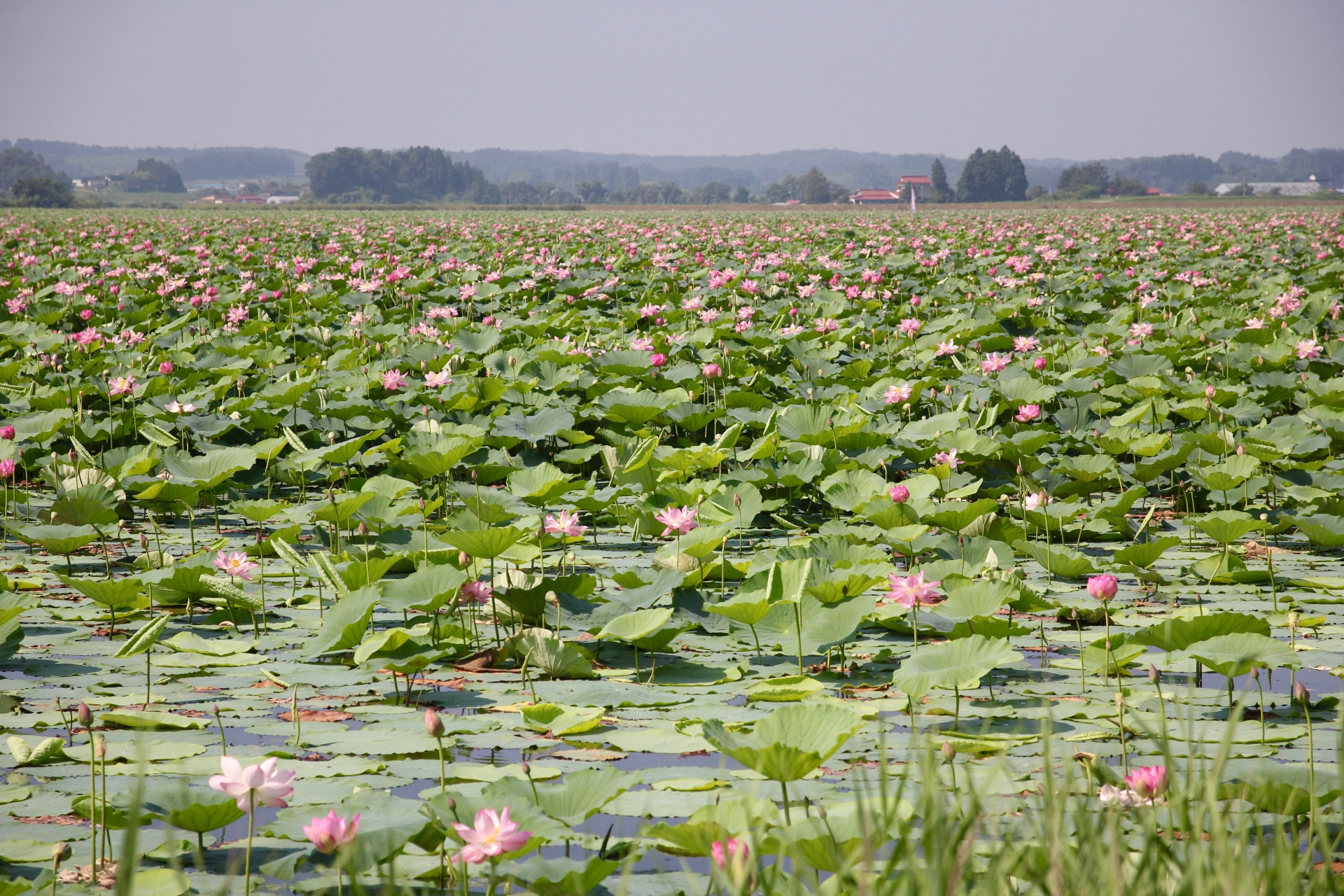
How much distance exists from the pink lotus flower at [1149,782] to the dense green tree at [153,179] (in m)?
135

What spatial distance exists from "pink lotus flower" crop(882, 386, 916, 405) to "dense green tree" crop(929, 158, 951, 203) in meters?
77.4

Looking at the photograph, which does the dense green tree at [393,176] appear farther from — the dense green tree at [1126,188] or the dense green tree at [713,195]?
the dense green tree at [1126,188]

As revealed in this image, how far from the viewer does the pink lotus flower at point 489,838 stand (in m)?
1.26

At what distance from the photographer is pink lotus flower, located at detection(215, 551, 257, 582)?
8.98 ft

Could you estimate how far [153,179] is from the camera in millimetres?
123438

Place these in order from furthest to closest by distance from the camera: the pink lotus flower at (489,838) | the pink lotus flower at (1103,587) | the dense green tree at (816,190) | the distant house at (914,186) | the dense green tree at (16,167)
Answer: the dense green tree at (16,167)
the dense green tree at (816,190)
the distant house at (914,186)
the pink lotus flower at (1103,587)
the pink lotus flower at (489,838)

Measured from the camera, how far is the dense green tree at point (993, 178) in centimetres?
8219

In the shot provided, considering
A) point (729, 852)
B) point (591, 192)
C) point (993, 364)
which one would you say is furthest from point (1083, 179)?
point (729, 852)

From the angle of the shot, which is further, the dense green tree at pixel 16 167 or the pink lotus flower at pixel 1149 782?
the dense green tree at pixel 16 167

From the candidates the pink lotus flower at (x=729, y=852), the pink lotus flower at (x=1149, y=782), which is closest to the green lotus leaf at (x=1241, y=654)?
the pink lotus flower at (x=1149, y=782)

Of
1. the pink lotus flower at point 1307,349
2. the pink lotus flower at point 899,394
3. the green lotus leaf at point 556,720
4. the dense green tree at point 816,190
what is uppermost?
the dense green tree at point 816,190

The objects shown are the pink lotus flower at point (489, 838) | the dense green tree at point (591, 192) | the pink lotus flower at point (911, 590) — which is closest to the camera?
the pink lotus flower at point (489, 838)

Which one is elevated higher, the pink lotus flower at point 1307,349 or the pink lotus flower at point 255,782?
the pink lotus flower at point 1307,349

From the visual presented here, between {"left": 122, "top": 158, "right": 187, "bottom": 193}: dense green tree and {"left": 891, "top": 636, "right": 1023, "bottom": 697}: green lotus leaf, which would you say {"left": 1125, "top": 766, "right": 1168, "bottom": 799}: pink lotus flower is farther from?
→ {"left": 122, "top": 158, "right": 187, "bottom": 193}: dense green tree
